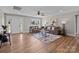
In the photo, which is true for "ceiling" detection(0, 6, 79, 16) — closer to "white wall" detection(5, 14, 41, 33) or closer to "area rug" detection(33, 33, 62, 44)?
"white wall" detection(5, 14, 41, 33)

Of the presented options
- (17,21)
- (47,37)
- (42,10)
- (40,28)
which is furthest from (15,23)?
(47,37)

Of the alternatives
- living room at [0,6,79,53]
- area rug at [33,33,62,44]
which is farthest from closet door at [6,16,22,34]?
area rug at [33,33,62,44]

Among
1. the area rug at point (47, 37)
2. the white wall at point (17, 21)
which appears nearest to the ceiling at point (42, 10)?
the white wall at point (17, 21)

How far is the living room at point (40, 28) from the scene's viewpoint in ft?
9.57

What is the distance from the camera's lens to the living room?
2916mm

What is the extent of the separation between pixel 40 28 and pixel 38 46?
485mm

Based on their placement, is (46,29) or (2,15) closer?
(2,15)

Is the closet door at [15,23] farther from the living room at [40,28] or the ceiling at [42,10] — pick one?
the ceiling at [42,10]

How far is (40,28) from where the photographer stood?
3082mm
